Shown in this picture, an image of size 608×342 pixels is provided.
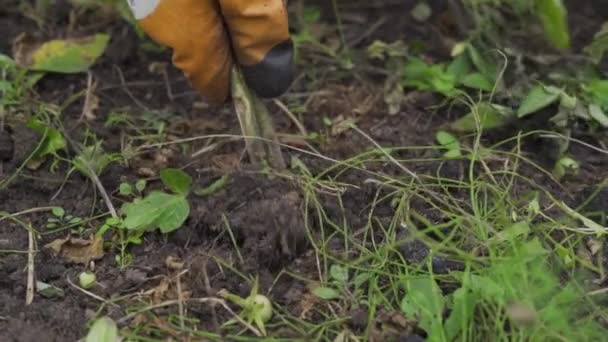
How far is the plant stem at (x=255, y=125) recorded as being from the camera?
59.0 inches

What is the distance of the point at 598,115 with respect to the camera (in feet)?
5.29

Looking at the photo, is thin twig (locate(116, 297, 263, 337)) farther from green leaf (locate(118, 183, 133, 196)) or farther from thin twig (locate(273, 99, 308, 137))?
thin twig (locate(273, 99, 308, 137))

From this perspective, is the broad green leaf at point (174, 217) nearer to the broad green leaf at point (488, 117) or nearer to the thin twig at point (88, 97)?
the thin twig at point (88, 97)

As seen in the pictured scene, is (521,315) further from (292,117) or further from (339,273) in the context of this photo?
(292,117)

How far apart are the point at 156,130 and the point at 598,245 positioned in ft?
2.75

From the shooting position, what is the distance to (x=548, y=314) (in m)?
1.21

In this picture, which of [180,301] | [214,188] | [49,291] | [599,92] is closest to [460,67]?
[599,92]

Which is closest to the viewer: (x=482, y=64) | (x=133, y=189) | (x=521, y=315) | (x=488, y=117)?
(x=521, y=315)

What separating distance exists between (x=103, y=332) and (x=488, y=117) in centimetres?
83

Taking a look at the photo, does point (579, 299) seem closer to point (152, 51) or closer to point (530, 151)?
point (530, 151)

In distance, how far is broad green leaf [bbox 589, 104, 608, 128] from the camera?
1.61 meters

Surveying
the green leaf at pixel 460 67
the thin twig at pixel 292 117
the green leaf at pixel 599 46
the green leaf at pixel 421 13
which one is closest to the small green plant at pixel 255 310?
the thin twig at pixel 292 117

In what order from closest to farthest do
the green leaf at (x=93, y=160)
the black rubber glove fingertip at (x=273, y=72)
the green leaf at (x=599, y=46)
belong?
the black rubber glove fingertip at (x=273, y=72) < the green leaf at (x=93, y=160) < the green leaf at (x=599, y=46)

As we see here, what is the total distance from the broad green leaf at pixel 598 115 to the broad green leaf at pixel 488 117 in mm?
140
